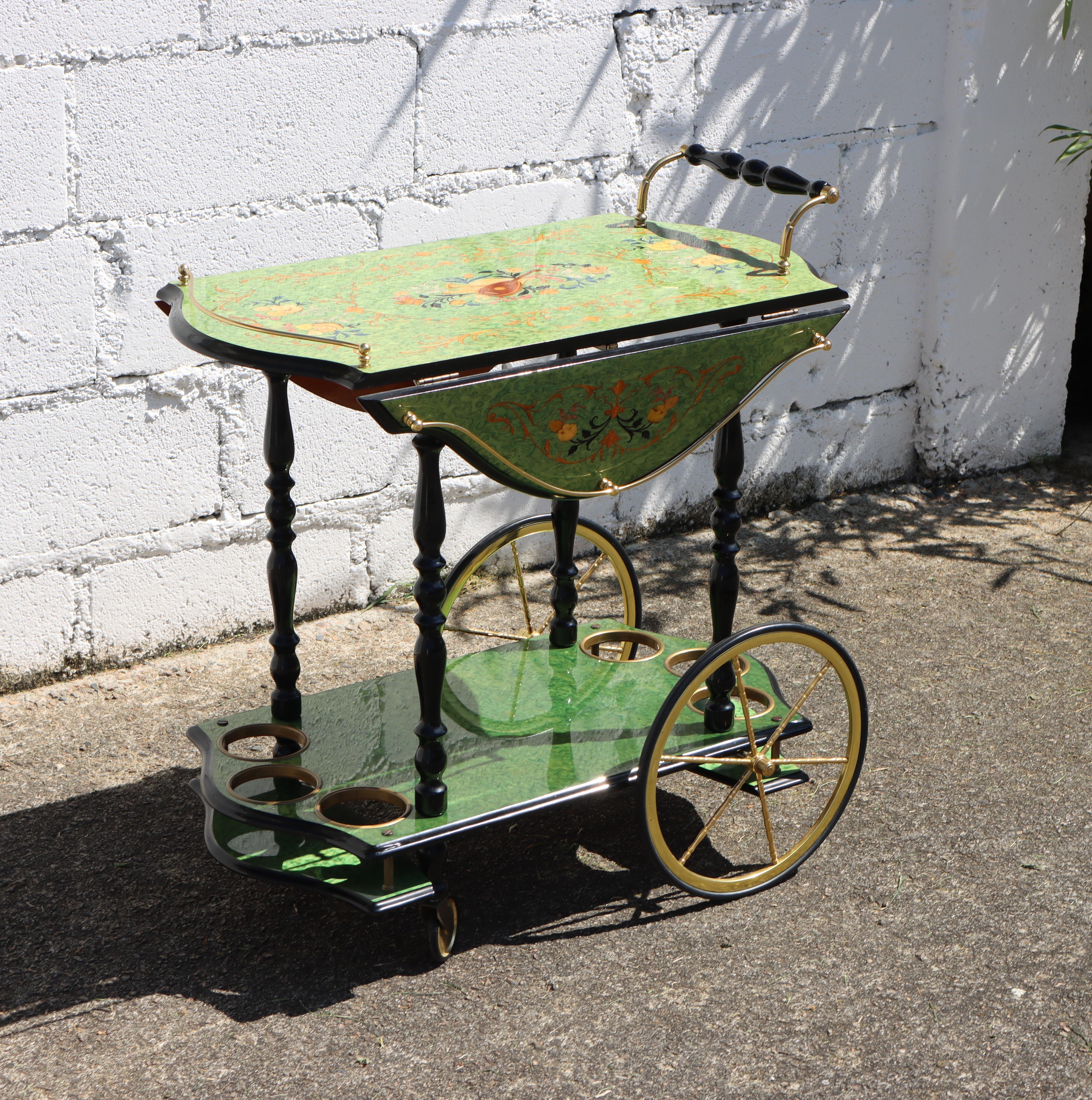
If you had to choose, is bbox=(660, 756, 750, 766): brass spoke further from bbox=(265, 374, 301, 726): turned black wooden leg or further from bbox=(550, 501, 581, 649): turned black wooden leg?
bbox=(265, 374, 301, 726): turned black wooden leg

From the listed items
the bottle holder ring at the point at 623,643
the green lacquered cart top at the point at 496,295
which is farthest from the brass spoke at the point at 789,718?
the green lacquered cart top at the point at 496,295

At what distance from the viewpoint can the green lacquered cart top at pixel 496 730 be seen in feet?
9.64

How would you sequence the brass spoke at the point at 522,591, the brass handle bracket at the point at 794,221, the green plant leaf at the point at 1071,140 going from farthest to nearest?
the green plant leaf at the point at 1071,140 → the brass spoke at the point at 522,591 → the brass handle bracket at the point at 794,221

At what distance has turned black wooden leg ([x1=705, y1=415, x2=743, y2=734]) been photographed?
3.07 m

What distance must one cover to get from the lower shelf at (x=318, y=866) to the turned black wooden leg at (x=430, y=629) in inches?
5.4

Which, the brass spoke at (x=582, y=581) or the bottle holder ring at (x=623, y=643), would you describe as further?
the brass spoke at (x=582, y=581)

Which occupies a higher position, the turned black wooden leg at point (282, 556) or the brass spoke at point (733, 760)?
the turned black wooden leg at point (282, 556)

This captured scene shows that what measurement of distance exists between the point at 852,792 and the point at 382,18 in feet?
8.12

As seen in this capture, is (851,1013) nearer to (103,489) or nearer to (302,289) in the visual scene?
(302,289)

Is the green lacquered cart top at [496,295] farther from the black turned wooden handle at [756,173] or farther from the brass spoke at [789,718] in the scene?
the brass spoke at [789,718]

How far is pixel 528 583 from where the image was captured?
15.4ft

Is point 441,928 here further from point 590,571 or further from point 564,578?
point 590,571

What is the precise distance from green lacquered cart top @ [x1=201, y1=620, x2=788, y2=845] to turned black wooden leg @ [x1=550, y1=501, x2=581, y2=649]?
0.15ft

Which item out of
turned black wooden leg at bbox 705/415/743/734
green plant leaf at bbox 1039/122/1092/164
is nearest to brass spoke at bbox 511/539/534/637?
turned black wooden leg at bbox 705/415/743/734
